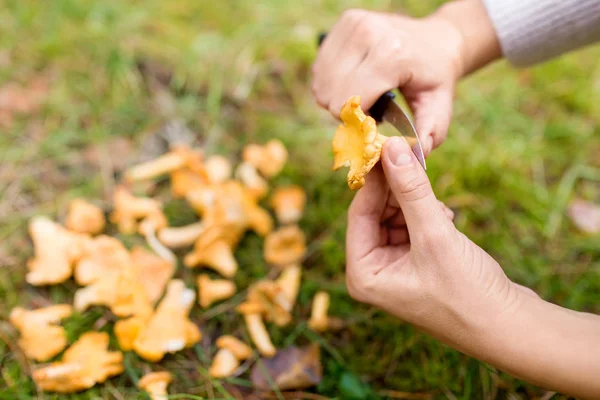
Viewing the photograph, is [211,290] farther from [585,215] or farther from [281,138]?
[585,215]

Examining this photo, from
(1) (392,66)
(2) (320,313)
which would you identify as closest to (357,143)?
(1) (392,66)

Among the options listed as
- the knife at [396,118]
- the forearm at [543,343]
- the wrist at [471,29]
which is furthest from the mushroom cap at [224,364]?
the wrist at [471,29]

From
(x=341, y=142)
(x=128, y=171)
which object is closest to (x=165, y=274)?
(x=128, y=171)

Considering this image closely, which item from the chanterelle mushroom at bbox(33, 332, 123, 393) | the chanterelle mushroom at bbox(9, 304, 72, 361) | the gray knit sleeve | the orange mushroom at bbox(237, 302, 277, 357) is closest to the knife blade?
the gray knit sleeve

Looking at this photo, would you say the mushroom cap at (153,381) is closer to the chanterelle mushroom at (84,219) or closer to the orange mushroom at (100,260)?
the orange mushroom at (100,260)

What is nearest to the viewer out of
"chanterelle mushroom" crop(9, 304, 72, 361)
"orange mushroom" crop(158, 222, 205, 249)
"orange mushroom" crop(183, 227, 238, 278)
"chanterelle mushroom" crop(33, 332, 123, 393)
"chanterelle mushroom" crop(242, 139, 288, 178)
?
"chanterelle mushroom" crop(33, 332, 123, 393)

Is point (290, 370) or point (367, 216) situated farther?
point (290, 370)

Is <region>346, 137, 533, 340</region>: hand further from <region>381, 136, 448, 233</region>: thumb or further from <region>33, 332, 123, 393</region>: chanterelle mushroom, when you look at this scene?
<region>33, 332, 123, 393</region>: chanterelle mushroom

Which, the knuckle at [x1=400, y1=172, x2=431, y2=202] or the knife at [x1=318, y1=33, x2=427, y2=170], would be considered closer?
the knuckle at [x1=400, y1=172, x2=431, y2=202]
